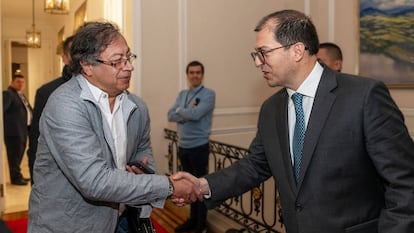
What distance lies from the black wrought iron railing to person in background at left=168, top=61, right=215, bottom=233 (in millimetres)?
211

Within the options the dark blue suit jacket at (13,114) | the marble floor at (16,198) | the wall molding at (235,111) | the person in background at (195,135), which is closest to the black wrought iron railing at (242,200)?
the person in background at (195,135)

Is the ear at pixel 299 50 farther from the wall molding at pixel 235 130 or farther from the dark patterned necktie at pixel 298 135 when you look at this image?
the wall molding at pixel 235 130

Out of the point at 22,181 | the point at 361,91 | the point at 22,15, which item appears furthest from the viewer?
the point at 22,15

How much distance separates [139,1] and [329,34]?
2.48 meters

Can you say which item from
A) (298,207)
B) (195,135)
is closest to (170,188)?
(298,207)

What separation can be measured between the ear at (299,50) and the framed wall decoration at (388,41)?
10.9ft

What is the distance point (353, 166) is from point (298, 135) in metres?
0.25

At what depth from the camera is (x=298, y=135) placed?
164cm

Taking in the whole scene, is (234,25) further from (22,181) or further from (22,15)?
(22,15)

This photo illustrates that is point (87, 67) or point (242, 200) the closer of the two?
point (87, 67)

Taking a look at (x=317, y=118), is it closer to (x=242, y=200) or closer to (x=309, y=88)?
(x=309, y=88)

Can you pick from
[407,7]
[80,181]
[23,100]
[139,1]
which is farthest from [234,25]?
[80,181]

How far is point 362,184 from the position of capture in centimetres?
152

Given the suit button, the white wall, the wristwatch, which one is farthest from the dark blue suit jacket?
the suit button
